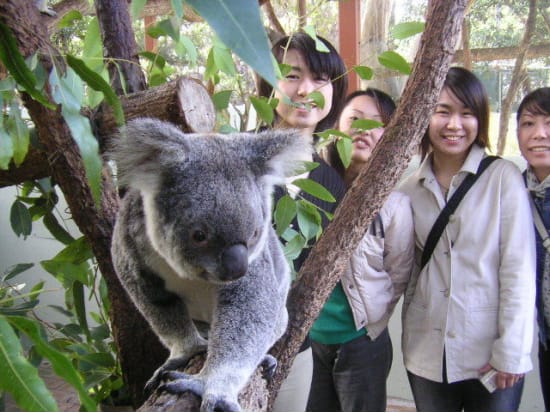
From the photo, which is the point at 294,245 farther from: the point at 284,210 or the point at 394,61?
the point at 394,61

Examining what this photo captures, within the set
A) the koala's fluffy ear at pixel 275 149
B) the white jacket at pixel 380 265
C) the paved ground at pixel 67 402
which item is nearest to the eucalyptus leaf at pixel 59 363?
the koala's fluffy ear at pixel 275 149

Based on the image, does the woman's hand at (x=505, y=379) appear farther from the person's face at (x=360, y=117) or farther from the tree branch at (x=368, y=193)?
the person's face at (x=360, y=117)

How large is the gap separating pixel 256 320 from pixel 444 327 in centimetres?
88

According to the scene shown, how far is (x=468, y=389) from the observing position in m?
1.82

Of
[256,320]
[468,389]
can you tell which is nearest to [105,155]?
[256,320]

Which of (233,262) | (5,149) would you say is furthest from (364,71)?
(5,149)

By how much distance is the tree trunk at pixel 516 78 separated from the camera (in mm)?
2750

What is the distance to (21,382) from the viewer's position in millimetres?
644

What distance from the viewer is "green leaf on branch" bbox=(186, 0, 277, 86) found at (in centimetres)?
41

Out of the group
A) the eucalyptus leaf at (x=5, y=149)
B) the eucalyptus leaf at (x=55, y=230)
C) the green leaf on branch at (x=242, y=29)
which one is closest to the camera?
the green leaf on branch at (x=242, y=29)

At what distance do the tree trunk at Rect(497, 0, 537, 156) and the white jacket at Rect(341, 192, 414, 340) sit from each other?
128cm

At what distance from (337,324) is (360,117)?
821 mm

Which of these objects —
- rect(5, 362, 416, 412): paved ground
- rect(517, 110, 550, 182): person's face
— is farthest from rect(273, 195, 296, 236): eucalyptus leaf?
rect(5, 362, 416, 412): paved ground

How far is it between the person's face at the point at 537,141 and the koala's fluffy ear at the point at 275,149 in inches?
42.3
